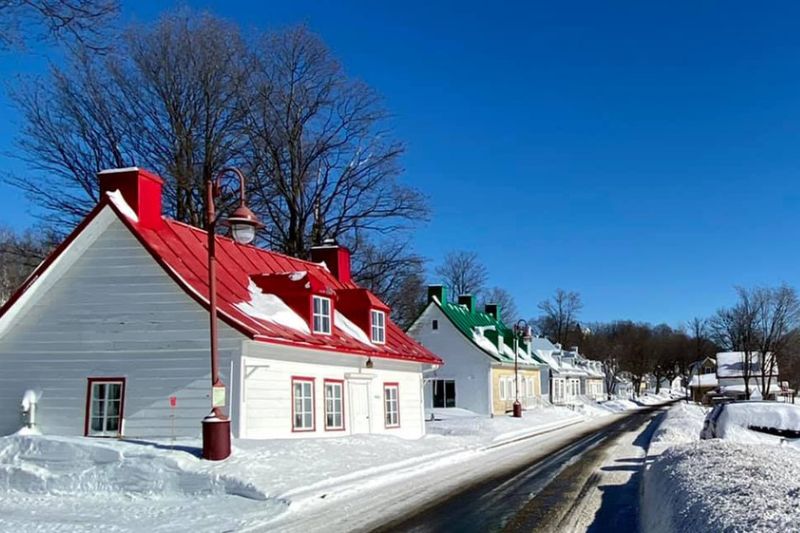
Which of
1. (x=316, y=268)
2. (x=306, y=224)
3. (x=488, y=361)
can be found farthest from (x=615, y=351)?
(x=316, y=268)

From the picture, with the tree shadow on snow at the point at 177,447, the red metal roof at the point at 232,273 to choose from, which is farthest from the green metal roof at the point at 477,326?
the tree shadow on snow at the point at 177,447

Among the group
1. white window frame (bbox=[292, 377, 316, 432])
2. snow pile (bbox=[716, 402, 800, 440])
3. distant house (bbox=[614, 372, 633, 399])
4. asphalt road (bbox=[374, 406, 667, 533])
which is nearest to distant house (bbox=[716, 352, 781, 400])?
distant house (bbox=[614, 372, 633, 399])

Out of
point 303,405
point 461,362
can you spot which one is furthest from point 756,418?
point 461,362

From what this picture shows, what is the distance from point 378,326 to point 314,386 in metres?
5.43

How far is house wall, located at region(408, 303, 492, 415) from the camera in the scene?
4241cm

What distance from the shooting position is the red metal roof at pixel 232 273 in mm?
16891

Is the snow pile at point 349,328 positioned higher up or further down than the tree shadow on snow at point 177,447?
higher up

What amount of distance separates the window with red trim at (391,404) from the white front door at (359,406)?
1.35 m

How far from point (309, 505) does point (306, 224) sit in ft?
81.8

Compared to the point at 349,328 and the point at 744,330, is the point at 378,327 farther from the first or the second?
the point at 744,330

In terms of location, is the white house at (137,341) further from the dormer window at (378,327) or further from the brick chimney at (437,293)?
the brick chimney at (437,293)

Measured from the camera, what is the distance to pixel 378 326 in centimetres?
2472

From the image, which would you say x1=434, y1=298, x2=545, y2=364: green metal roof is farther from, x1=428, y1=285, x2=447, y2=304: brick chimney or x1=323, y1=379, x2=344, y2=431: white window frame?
x1=323, y1=379, x2=344, y2=431: white window frame

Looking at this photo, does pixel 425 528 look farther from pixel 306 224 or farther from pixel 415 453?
pixel 306 224
